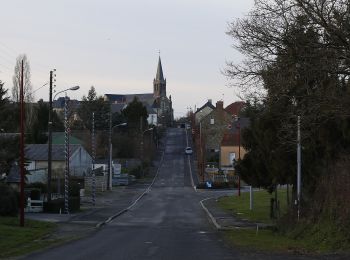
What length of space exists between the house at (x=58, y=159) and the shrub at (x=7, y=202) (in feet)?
114

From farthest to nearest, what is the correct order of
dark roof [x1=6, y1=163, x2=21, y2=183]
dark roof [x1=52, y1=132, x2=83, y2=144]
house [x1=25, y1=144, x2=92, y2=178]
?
dark roof [x1=52, y1=132, x2=83, y2=144] → house [x1=25, y1=144, x2=92, y2=178] → dark roof [x1=6, y1=163, x2=21, y2=183]

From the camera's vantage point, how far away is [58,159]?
80.8m

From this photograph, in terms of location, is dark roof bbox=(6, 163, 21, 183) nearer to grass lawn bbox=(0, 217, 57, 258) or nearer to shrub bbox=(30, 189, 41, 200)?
shrub bbox=(30, 189, 41, 200)

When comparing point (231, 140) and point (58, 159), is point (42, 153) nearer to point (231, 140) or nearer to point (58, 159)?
point (58, 159)

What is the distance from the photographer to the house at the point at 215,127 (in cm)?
12786

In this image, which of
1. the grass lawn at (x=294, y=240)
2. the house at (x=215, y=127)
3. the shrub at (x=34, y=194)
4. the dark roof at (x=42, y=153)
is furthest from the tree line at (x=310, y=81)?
the house at (x=215, y=127)

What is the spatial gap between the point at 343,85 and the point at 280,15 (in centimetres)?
343

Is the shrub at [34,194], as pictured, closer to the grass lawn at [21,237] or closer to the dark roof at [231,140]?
the grass lawn at [21,237]

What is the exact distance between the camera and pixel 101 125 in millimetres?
126375

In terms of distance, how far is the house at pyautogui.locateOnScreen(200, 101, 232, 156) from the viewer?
127863mm

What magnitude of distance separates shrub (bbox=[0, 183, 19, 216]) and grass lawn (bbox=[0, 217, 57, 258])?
4.15 feet

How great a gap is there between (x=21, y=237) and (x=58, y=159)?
55.6 m

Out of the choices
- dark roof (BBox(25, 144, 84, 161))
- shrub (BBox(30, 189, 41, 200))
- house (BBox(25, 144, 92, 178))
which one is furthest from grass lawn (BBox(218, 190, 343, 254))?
dark roof (BBox(25, 144, 84, 161))

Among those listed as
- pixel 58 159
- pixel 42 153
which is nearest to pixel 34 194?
pixel 58 159
